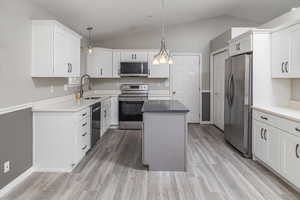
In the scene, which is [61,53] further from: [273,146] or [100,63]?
[273,146]

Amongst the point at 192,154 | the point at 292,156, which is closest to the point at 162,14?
the point at 192,154

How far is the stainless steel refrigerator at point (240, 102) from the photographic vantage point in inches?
155

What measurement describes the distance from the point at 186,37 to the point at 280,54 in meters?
3.64

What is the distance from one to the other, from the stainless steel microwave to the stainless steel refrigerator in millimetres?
2363

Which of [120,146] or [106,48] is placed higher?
[106,48]

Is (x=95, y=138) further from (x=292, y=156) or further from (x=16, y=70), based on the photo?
(x=292, y=156)

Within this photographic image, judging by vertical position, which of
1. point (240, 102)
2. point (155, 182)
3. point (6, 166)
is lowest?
point (155, 182)

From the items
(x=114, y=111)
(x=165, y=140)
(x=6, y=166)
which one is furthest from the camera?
(x=114, y=111)

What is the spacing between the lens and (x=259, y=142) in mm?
3648

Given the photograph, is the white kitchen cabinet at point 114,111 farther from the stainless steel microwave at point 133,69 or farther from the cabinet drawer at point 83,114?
the cabinet drawer at point 83,114

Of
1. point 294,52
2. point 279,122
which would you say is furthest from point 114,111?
point 294,52

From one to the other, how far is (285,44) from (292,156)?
1.67 meters

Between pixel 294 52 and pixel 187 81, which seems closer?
pixel 294 52

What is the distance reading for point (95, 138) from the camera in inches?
185
